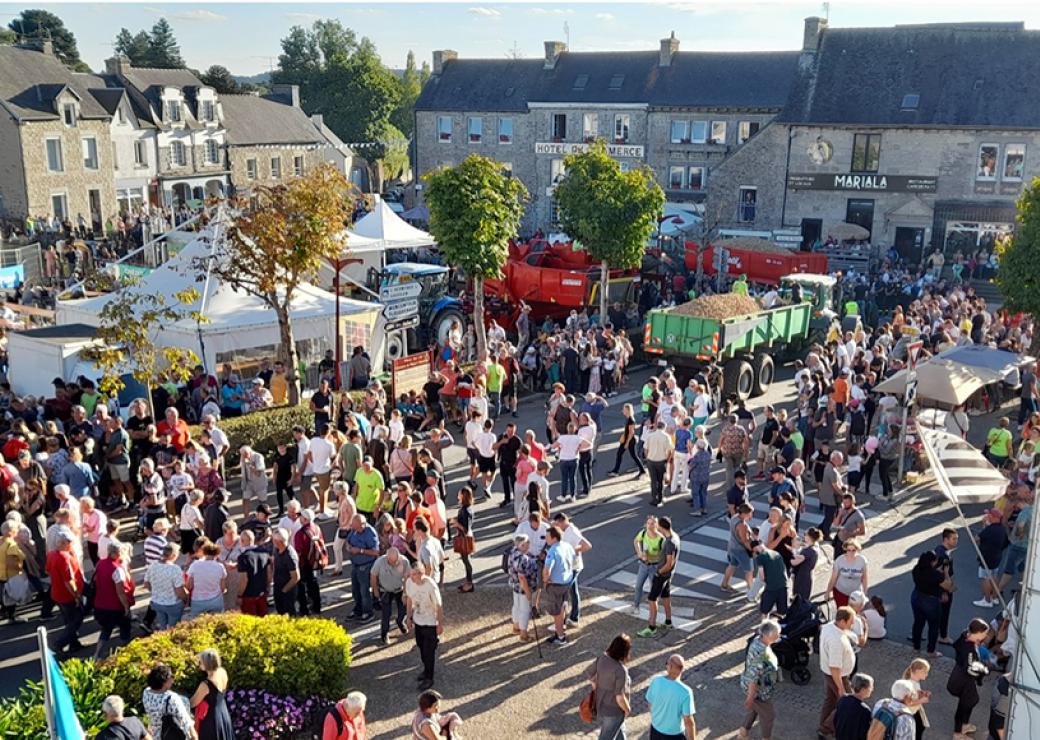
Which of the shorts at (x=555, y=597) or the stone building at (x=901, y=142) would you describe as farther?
the stone building at (x=901, y=142)

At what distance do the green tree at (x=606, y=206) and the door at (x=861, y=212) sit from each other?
17754mm

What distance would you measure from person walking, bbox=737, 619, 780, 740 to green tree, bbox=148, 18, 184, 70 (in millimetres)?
83590

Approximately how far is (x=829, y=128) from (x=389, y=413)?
28044 millimetres

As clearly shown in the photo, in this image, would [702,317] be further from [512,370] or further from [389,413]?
[389,413]

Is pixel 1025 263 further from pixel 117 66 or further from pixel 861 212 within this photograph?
pixel 117 66

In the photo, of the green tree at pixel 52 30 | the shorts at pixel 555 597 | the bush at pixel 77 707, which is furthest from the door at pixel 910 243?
the green tree at pixel 52 30

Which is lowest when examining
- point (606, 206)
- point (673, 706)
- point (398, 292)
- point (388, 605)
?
point (388, 605)

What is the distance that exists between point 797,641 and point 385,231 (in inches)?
673

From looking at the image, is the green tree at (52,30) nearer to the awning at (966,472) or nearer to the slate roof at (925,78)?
the slate roof at (925,78)

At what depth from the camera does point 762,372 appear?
21953 millimetres

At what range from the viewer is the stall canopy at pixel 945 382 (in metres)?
16.5

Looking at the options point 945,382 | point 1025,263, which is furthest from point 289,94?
point 945,382

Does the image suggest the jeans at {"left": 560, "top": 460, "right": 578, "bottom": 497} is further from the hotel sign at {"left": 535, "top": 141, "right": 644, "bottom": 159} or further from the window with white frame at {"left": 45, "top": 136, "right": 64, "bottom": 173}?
the window with white frame at {"left": 45, "top": 136, "right": 64, "bottom": 173}

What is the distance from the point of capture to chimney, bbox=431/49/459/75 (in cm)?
5303
